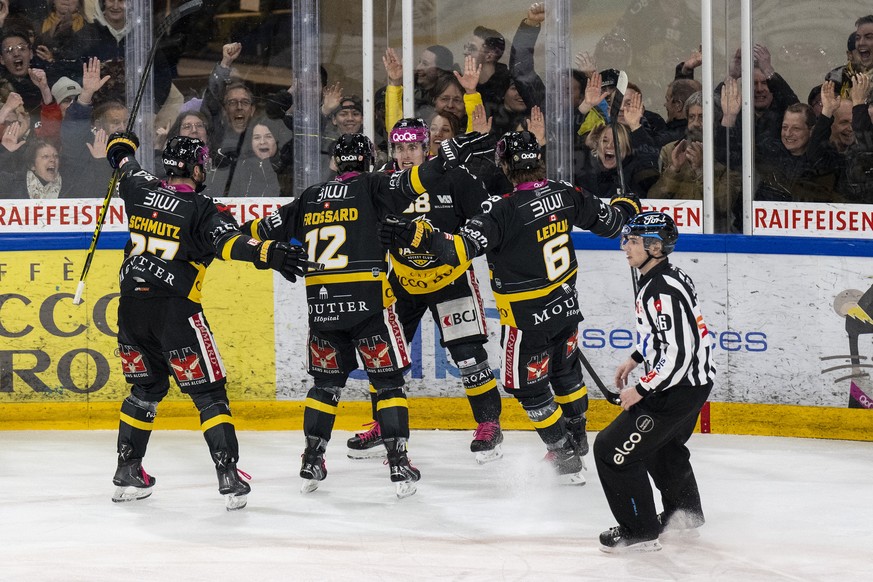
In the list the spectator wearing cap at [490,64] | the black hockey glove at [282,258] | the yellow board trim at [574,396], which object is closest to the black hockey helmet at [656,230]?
the black hockey glove at [282,258]

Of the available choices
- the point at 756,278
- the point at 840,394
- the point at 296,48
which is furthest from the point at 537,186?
the point at 296,48

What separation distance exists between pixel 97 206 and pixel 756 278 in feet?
12.9

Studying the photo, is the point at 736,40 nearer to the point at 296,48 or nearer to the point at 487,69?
the point at 487,69

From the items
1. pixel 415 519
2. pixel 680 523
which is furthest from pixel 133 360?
pixel 680 523

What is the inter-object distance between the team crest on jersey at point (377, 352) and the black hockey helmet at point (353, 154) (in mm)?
763

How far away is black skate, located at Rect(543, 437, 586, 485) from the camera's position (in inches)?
217

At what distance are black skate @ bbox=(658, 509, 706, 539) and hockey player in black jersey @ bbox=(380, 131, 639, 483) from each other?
89cm

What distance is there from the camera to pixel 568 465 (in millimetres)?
5527

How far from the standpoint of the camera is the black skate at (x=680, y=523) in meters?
4.64

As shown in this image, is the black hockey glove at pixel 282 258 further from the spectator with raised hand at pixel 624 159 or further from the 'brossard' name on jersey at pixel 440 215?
the spectator with raised hand at pixel 624 159

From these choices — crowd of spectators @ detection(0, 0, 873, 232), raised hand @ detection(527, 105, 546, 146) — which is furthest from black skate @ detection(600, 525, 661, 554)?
raised hand @ detection(527, 105, 546, 146)

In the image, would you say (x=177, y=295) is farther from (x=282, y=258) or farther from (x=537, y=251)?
(x=537, y=251)

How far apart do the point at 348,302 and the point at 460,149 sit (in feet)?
2.70

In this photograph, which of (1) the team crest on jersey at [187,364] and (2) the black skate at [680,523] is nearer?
(2) the black skate at [680,523]
